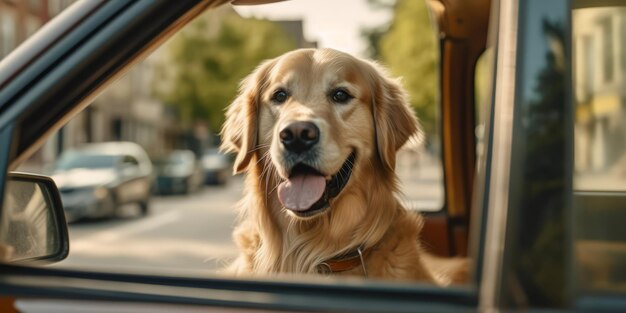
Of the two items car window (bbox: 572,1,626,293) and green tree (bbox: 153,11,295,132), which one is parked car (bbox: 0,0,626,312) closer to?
car window (bbox: 572,1,626,293)

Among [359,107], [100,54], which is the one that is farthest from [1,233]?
[359,107]

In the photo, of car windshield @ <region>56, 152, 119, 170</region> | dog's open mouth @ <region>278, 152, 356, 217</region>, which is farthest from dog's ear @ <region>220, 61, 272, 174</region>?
car windshield @ <region>56, 152, 119, 170</region>

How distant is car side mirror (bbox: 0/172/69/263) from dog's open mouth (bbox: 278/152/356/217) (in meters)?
0.92

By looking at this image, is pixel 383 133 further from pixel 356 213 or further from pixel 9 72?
pixel 9 72

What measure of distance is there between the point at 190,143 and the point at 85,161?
1404 inches

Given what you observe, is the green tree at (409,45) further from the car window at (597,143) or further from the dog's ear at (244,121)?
the car window at (597,143)

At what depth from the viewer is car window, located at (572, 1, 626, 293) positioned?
129cm

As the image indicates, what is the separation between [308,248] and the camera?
8.67 ft

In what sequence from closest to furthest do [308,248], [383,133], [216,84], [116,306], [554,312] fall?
[554,312]
[116,306]
[308,248]
[383,133]
[216,84]

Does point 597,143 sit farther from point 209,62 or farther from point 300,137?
point 209,62

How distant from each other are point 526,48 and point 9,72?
3.16 ft

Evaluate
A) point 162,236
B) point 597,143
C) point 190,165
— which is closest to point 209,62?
point 190,165

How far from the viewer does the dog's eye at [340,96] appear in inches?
112

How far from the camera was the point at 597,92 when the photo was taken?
159 centimetres
